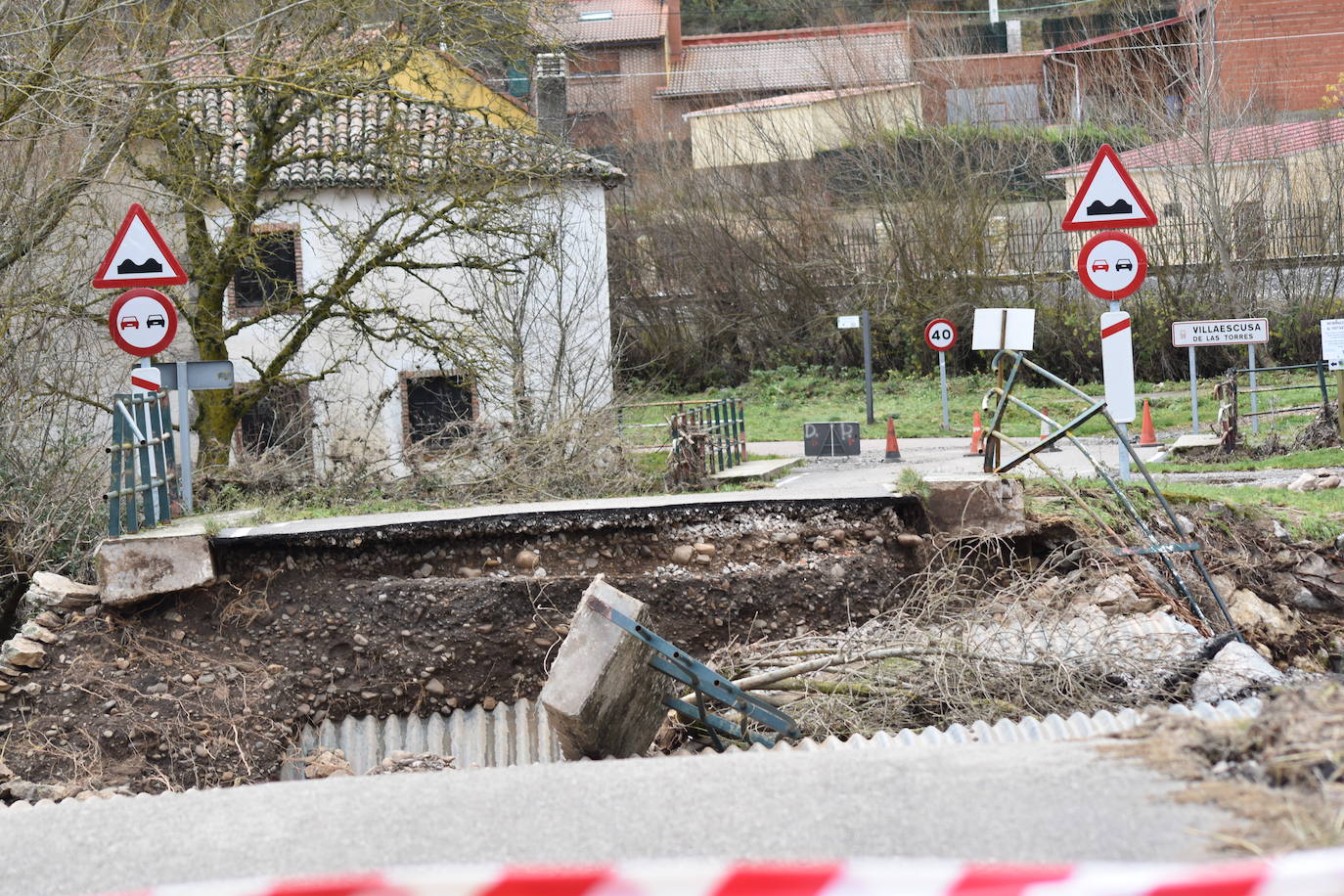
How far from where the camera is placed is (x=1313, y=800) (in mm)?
2945

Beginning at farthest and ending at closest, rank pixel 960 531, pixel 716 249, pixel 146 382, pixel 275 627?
1. pixel 716 249
2. pixel 146 382
3. pixel 960 531
4. pixel 275 627

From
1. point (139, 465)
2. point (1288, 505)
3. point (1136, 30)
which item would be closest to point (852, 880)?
point (139, 465)

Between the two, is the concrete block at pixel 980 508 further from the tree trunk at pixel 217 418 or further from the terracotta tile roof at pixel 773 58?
the terracotta tile roof at pixel 773 58

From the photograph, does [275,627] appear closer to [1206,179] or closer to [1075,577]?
[1075,577]

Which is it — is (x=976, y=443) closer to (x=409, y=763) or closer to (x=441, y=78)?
(x=441, y=78)

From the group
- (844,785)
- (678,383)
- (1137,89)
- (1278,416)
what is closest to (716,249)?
(678,383)

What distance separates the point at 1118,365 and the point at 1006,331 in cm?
84

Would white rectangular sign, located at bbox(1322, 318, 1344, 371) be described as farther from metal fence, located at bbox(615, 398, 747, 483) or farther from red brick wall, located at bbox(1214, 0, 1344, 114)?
red brick wall, located at bbox(1214, 0, 1344, 114)

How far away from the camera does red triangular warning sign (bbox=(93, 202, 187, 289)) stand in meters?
9.32

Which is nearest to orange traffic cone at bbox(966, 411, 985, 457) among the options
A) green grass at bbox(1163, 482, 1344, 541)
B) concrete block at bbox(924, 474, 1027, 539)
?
green grass at bbox(1163, 482, 1344, 541)

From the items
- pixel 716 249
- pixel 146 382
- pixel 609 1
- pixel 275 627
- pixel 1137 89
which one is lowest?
pixel 275 627

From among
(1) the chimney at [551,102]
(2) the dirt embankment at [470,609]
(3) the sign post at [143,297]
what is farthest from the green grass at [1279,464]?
(1) the chimney at [551,102]

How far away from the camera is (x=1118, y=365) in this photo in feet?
30.2

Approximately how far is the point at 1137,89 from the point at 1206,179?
3529 mm
